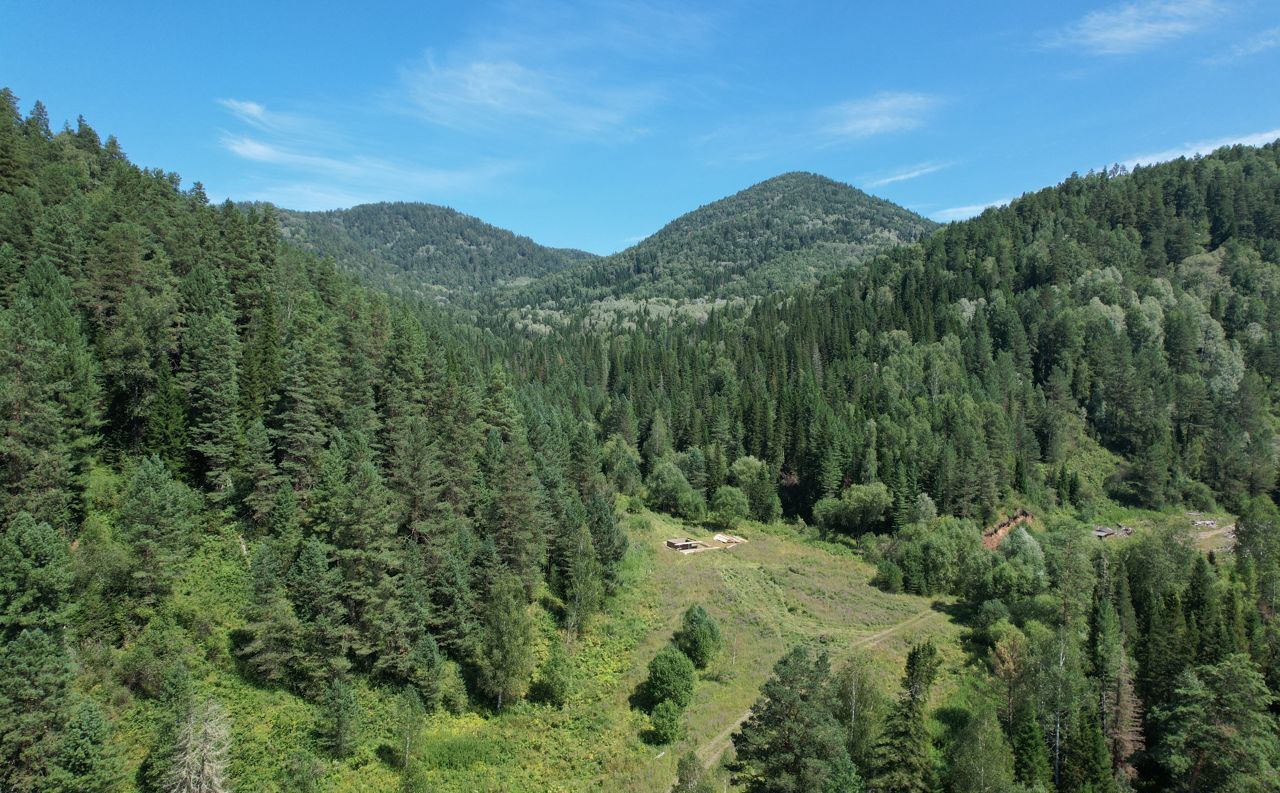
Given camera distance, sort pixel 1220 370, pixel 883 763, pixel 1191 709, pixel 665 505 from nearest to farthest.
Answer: pixel 883 763, pixel 1191 709, pixel 665 505, pixel 1220 370

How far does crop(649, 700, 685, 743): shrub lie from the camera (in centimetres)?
4619

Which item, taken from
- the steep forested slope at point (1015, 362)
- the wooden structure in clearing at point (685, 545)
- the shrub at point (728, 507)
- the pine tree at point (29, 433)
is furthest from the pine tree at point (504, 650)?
the steep forested slope at point (1015, 362)

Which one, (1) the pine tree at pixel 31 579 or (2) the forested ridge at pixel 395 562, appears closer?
(1) the pine tree at pixel 31 579

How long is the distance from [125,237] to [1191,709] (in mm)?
86841

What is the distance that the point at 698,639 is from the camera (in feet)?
178

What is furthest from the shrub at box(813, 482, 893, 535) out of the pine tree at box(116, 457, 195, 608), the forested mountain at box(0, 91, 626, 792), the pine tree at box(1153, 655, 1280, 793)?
the pine tree at box(116, 457, 195, 608)

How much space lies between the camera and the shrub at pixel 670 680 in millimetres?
48500

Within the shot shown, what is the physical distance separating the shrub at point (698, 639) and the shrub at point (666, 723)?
7012mm

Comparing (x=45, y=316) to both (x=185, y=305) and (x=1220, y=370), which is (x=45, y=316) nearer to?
(x=185, y=305)

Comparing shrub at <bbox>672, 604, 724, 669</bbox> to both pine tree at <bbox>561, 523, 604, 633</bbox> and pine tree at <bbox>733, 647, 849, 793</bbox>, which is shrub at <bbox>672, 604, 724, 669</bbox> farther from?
pine tree at <bbox>733, 647, 849, 793</bbox>

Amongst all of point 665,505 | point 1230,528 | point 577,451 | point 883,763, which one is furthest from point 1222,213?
point 883,763

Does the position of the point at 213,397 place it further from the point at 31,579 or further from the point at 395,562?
the point at 31,579

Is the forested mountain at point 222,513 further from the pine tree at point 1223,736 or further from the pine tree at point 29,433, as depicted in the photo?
the pine tree at point 1223,736

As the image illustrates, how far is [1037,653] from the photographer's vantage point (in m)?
49.1
